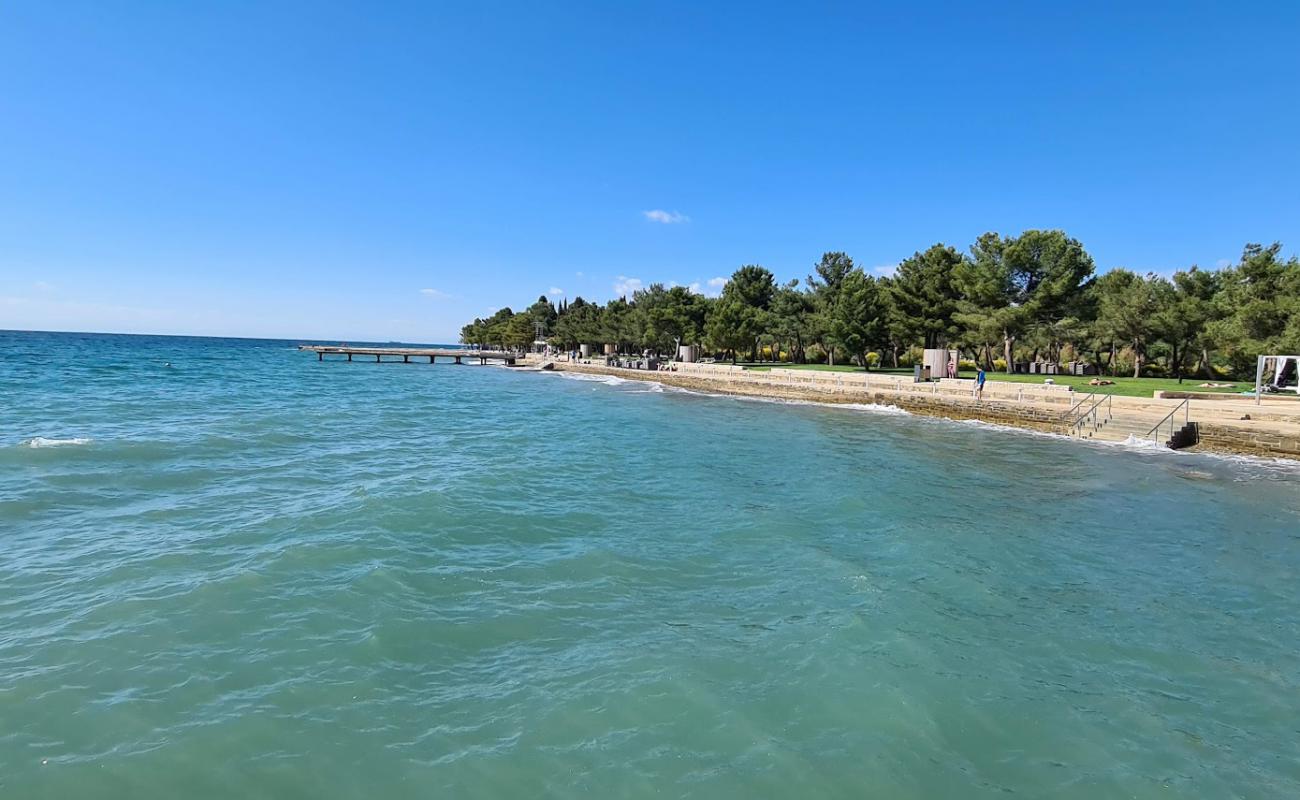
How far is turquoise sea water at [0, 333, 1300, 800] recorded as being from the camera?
4.52 metres

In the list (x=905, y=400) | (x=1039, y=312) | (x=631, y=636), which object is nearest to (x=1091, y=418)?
(x=905, y=400)

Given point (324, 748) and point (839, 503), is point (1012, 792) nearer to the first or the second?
point (324, 748)

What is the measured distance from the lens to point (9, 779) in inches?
163

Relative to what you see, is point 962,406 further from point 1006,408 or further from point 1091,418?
point 1091,418

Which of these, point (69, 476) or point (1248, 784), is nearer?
point (1248, 784)

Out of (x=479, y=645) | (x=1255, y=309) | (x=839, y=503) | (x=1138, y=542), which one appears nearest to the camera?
(x=479, y=645)

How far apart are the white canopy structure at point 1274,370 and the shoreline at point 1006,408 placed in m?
2.09

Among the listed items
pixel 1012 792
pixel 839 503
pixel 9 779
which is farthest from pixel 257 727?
pixel 839 503

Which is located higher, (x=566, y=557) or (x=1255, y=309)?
(x=1255, y=309)

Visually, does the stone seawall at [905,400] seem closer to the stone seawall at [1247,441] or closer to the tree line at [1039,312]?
Answer: the stone seawall at [1247,441]

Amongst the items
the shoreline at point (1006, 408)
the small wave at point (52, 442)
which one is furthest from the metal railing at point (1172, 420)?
the small wave at point (52, 442)

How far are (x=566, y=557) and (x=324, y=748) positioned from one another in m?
4.36

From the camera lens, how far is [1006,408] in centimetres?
2867

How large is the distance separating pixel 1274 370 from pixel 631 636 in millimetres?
40223
